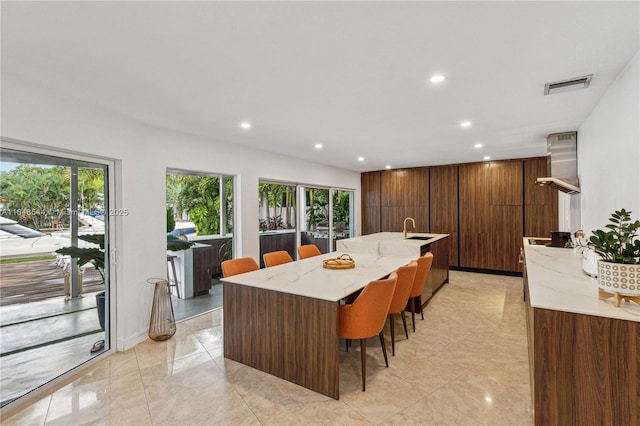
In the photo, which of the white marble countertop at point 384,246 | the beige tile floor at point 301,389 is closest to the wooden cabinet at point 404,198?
the white marble countertop at point 384,246

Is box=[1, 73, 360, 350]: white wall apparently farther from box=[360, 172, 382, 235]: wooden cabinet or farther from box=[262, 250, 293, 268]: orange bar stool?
box=[360, 172, 382, 235]: wooden cabinet

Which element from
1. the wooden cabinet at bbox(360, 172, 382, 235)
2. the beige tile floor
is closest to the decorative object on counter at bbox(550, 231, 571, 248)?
the beige tile floor

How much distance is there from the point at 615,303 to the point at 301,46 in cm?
219

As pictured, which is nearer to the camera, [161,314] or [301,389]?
[301,389]

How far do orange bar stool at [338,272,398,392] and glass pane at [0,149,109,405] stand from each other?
A: 2418 millimetres

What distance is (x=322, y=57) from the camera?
80.8 inches

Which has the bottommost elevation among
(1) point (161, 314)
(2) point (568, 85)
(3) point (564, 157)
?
(1) point (161, 314)

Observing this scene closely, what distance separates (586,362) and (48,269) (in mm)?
3752

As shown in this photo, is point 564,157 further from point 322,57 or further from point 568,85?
point 322,57

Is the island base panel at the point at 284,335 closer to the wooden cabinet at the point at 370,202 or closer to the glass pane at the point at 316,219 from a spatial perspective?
the glass pane at the point at 316,219

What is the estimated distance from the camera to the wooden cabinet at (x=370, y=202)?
8094mm

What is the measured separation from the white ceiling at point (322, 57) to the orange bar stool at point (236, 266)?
1527 millimetres

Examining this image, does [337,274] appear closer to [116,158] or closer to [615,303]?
Result: [615,303]

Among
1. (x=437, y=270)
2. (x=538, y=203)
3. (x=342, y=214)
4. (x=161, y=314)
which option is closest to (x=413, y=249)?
(x=437, y=270)
